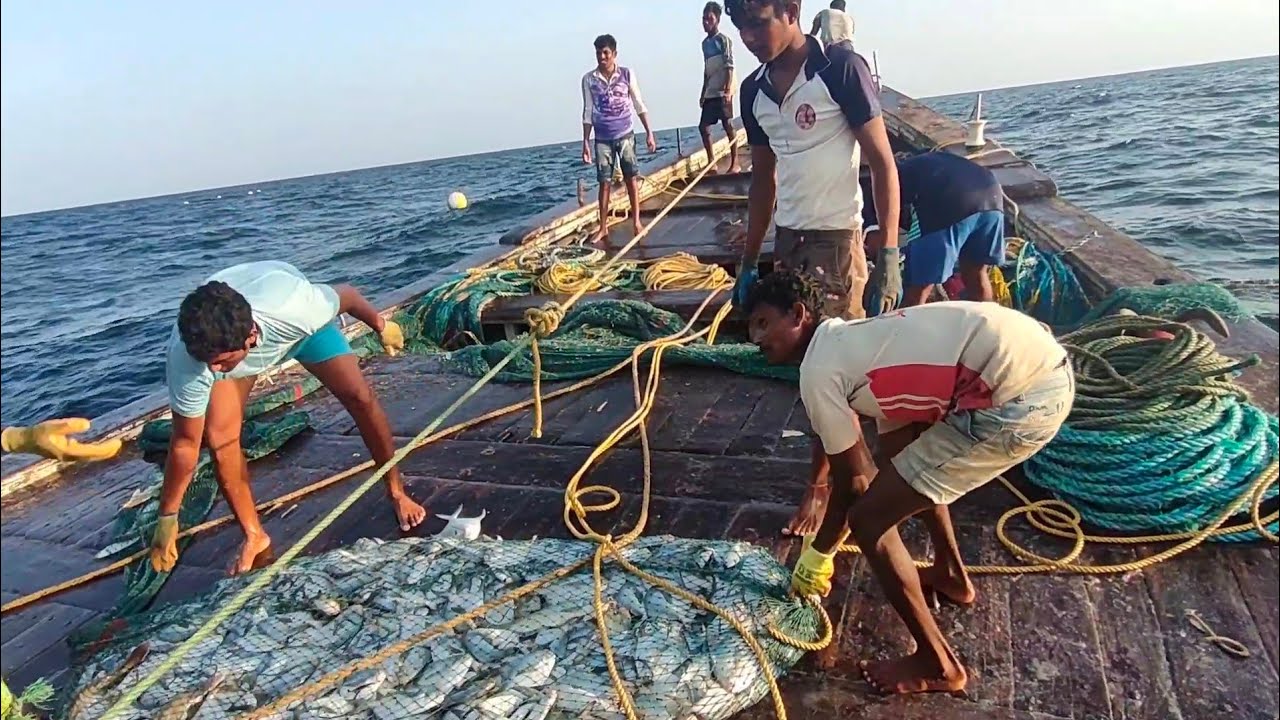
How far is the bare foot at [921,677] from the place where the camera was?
2209 millimetres

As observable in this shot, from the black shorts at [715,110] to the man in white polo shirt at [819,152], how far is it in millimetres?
6517

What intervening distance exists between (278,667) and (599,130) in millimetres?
5636

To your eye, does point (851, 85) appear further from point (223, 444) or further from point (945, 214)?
point (223, 444)

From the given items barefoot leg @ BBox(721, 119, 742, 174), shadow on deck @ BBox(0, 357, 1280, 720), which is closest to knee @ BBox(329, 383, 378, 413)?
shadow on deck @ BBox(0, 357, 1280, 720)

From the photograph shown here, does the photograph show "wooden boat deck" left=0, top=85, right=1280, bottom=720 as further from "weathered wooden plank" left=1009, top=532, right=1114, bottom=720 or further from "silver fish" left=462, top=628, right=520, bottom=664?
"silver fish" left=462, top=628, right=520, bottom=664

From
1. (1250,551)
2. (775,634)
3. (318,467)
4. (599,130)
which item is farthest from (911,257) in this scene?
(599,130)

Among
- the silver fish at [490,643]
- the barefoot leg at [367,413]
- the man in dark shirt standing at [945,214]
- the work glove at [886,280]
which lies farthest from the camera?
the man in dark shirt standing at [945,214]

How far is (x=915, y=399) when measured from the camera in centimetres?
213

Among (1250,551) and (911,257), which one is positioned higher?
(911,257)

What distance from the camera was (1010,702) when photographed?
2.18m

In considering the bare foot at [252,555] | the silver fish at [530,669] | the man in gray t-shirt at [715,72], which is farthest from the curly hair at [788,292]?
the man in gray t-shirt at [715,72]

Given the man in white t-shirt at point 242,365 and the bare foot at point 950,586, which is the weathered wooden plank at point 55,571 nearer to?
the man in white t-shirt at point 242,365

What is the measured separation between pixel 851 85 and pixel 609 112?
4.49m

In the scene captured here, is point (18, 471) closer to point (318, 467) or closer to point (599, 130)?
point (318, 467)
